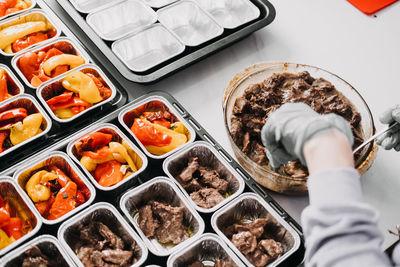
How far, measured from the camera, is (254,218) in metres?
1.87

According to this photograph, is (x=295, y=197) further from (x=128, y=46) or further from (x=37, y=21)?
(x=37, y=21)

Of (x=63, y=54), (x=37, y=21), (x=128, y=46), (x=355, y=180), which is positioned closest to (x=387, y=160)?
(x=355, y=180)

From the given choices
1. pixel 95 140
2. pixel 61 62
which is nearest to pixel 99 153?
pixel 95 140

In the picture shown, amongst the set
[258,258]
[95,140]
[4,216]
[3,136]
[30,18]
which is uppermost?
[30,18]

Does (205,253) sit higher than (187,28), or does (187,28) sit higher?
(187,28)

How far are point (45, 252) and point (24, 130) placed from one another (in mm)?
568

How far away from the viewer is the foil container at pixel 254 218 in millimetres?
1708

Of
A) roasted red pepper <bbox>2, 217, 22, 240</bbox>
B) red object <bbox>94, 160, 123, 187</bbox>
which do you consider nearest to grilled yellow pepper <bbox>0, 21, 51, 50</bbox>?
red object <bbox>94, 160, 123, 187</bbox>

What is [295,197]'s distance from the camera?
77.0 inches

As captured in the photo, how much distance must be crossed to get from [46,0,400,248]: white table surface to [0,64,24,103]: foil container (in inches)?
17.7

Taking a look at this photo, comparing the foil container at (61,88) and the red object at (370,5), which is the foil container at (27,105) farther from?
the red object at (370,5)

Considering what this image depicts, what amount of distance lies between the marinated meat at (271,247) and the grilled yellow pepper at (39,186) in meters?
0.89

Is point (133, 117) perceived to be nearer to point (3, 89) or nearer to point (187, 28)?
point (3, 89)

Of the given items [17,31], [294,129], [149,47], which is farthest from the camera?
[149,47]
